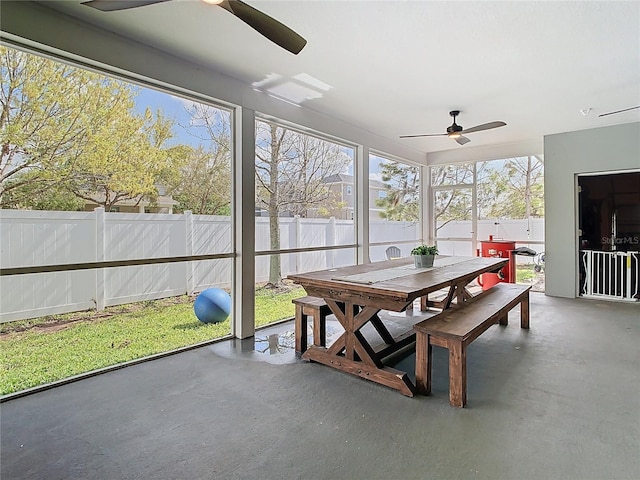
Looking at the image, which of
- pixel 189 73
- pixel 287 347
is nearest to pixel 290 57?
pixel 189 73

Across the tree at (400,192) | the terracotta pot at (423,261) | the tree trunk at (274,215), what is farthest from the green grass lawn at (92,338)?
the tree at (400,192)

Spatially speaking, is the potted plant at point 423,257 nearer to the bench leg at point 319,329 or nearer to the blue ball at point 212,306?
the bench leg at point 319,329

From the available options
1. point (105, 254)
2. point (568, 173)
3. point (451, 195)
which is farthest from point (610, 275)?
point (105, 254)

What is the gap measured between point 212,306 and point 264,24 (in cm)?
279

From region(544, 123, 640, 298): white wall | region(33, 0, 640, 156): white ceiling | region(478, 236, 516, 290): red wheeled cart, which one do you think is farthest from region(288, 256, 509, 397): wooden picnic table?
region(544, 123, 640, 298): white wall

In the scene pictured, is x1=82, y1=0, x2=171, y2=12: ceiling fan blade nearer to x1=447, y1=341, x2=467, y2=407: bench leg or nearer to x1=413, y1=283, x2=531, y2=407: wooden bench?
x1=413, y1=283, x2=531, y2=407: wooden bench

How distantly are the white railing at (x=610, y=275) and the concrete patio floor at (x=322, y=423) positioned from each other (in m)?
2.82

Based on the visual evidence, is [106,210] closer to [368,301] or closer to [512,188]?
[368,301]

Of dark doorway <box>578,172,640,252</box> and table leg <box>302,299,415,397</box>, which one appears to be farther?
dark doorway <box>578,172,640,252</box>

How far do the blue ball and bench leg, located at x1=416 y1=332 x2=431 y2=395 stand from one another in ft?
7.22

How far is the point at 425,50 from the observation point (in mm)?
3055

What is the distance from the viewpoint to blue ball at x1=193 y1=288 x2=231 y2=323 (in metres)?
3.88

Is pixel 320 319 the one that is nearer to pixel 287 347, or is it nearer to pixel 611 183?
pixel 287 347

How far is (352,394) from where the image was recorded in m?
2.51
